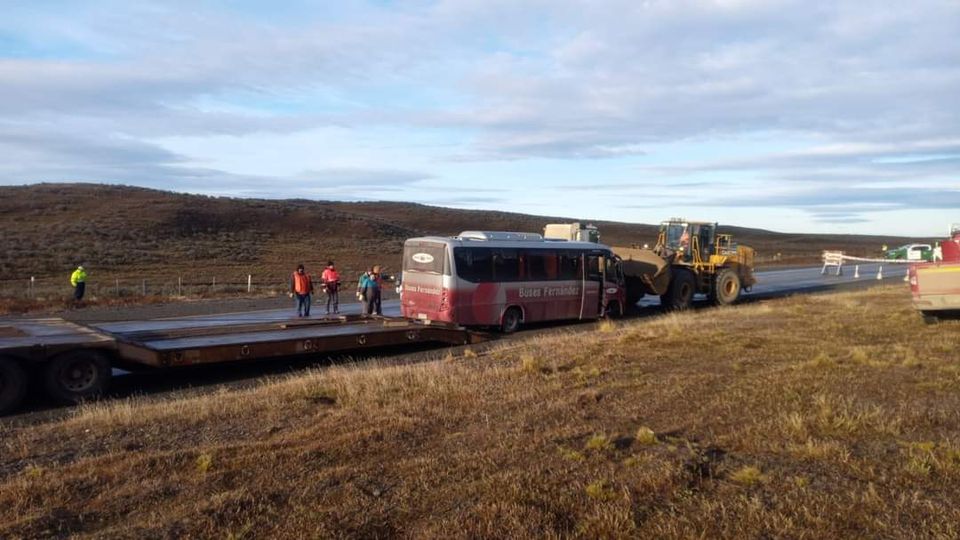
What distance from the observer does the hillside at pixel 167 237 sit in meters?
49.8

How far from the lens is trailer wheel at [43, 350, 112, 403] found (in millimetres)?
11047

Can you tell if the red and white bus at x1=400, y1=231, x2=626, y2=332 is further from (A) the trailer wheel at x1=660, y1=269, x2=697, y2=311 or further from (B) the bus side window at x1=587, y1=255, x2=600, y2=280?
(A) the trailer wheel at x1=660, y1=269, x2=697, y2=311

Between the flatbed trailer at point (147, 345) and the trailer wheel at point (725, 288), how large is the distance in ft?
40.5

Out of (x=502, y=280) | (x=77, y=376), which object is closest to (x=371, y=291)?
(x=502, y=280)

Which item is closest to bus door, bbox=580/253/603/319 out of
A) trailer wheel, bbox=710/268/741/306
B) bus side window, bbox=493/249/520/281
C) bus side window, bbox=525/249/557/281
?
bus side window, bbox=525/249/557/281

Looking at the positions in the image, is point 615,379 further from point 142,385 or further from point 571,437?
point 142,385

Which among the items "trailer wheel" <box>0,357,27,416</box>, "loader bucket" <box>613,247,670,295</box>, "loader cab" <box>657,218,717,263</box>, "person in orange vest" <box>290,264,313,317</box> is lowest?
"trailer wheel" <box>0,357,27,416</box>

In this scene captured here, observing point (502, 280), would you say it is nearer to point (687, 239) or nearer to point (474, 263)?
point (474, 263)

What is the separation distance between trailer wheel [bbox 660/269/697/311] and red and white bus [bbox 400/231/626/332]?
354 cm

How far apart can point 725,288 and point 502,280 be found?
10264 millimetres

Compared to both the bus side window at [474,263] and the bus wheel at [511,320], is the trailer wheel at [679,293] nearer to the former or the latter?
the bus wheel at [511,320]

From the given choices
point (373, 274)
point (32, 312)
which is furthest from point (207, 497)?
point (32, 312)

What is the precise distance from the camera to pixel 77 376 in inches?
446

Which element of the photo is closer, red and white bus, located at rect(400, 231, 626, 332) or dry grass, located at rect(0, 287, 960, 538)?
dry grass, located at rect(0, 287, 960, 538)
